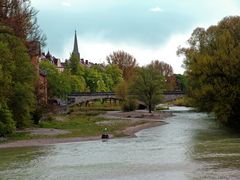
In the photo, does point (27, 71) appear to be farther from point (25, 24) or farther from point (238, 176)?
point (238, 176)

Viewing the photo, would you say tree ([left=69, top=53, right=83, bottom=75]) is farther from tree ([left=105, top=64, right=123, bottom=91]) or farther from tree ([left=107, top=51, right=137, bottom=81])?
tree ([left=107, top=51, right=137, bottom=81])

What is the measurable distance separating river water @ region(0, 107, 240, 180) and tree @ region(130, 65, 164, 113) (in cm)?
6355

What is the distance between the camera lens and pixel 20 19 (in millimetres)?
69438

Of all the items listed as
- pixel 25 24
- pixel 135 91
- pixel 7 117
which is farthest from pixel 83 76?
pixel 7 117

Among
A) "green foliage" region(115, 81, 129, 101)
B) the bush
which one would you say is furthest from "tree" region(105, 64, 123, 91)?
the bush

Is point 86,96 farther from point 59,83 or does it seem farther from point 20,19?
point 20,19

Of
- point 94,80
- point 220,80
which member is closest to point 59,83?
point 94,80

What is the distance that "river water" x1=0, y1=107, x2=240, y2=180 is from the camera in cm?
3025

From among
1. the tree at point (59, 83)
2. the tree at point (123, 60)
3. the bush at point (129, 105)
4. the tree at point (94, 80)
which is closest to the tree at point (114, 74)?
the tree at point (94, 80)

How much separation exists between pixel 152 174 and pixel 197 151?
13034 millimetres

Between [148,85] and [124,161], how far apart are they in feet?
262

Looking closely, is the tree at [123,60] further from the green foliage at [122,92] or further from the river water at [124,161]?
the river water at [124,161]

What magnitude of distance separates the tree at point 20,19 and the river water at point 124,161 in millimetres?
21612

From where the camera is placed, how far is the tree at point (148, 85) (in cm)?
11650
